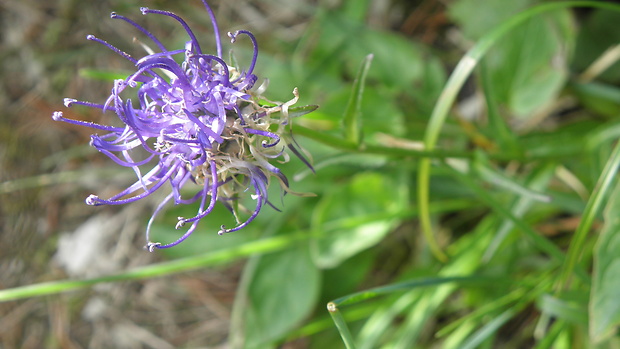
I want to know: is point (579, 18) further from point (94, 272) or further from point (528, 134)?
point (94, 272)

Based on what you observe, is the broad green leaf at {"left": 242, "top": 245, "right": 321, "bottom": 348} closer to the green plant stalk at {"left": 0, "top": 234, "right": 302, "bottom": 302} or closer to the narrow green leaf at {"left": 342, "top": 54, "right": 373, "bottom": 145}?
the green plant stalk at {"left": 0, "top": 234, "right": 302, "bottom": 302}

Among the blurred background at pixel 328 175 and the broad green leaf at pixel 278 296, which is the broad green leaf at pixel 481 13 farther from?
the broad green leaf at pixel 278 296

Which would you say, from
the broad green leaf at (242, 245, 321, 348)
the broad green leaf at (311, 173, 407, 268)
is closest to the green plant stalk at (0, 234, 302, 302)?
the broad green leaf at (311, 173, 407, 268)

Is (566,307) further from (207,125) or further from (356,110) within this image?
(207,125)

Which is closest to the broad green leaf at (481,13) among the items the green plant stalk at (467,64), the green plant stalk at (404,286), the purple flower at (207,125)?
the green plant stalk at (467,64)

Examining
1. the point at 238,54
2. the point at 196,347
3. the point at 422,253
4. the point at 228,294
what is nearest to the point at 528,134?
the point at 422,253

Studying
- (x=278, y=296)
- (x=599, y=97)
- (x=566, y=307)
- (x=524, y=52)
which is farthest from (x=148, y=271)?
(x=599, y=97)
